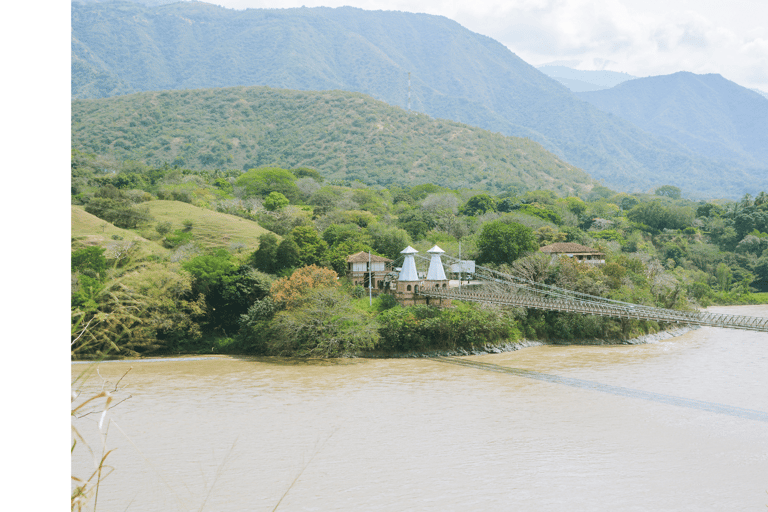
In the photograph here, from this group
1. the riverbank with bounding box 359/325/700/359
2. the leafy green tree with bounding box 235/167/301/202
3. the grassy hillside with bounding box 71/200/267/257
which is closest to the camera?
the riverbank with bounding box 359/325/700/359

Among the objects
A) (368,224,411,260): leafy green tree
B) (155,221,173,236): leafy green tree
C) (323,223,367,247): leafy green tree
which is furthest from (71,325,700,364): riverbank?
(155,221,173,236): leafy green tree

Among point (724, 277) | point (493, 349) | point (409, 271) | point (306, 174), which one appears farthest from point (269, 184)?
point (724, 277)

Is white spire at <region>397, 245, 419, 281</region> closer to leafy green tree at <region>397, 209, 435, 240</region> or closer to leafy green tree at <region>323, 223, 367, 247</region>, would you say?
leafy green tree at <region>323, 223, 367, 247</region>

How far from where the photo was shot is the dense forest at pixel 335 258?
1689 cm

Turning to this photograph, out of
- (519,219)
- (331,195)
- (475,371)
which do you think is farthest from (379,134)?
(475,371)

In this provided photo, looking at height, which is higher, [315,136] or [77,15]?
[77,15]

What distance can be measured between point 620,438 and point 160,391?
10215mm

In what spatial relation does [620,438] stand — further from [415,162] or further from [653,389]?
[415,162]

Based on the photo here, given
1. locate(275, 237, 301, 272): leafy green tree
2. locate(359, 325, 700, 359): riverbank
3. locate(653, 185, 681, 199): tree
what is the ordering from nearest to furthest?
locate(359, 325, 700, 359): riverbank → locate(275, 237, 301, 272): leafy green tree → locate(653, 185, 681, 199): tree

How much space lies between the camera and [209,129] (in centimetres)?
6291

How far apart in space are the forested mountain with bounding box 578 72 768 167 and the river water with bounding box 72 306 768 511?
464 ft

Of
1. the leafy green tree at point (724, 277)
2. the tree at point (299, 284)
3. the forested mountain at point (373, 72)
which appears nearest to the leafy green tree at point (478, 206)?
the leafy green tree at point (724, 277)

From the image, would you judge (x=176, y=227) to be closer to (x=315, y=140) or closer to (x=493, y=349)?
(x=493, y=349)

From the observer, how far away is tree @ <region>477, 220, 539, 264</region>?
22203mm
